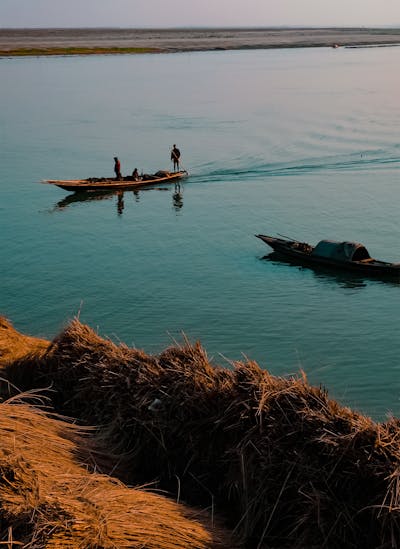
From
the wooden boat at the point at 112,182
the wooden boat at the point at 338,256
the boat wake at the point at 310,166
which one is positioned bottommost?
the wooden boat at the point at 338,256

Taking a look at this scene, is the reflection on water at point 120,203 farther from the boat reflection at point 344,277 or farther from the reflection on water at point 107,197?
the boat reflection at point 344,277

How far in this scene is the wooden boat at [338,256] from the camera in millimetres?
28891

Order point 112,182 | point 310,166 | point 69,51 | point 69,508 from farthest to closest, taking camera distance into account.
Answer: point 69,51 < point 310,166 < point 112,182 < point 69,508

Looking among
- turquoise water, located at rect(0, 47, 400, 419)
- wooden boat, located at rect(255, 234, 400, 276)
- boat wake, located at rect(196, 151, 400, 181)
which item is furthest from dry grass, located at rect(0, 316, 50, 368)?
boat wake, located at rect(196, 151, 400, 181)

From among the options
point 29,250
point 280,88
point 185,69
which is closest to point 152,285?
point 29,250

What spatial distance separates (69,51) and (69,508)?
167635mm

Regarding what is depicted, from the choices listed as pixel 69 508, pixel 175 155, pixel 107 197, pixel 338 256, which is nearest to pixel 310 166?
pixel 175 155

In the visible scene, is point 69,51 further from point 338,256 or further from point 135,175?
point 338,256

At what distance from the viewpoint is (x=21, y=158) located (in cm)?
5331

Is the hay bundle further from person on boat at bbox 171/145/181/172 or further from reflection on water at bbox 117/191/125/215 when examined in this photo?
person on boat at bbox 171/145/181/172

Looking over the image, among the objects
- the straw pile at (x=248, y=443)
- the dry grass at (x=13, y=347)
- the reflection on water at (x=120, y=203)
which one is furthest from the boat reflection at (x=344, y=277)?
the straw pile at (x=248, y=443)

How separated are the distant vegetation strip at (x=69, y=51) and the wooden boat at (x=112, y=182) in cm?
11861

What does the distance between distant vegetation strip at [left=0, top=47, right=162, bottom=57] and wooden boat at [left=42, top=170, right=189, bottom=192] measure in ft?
389

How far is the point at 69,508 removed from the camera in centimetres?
682
